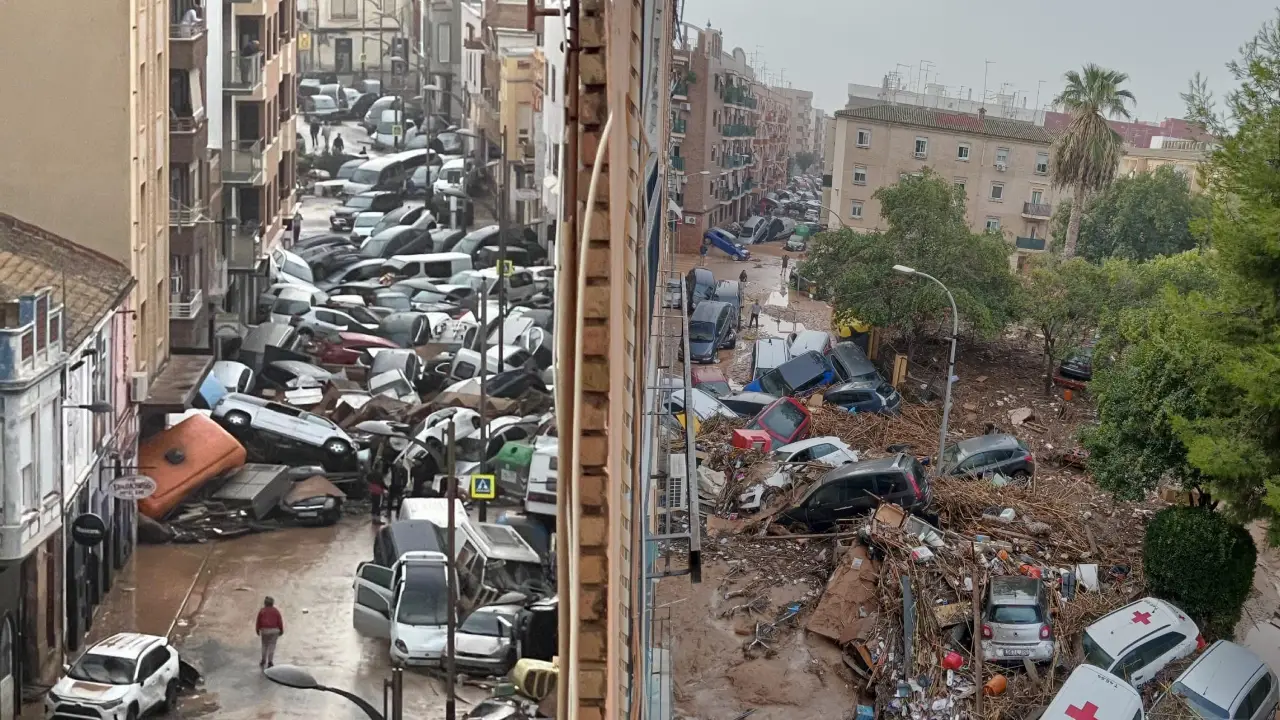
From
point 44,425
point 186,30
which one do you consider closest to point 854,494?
point 186,30

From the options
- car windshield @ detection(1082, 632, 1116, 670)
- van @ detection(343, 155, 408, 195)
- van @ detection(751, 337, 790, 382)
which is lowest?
car windshield @ detection(1082, 632, 1116, 670)

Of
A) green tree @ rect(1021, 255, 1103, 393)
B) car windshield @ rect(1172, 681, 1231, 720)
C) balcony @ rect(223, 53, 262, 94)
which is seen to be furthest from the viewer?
green tree @ rect(1021, 255, 1103, 393)

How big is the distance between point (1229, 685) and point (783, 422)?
1039 centimetres

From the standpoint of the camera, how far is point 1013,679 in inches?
529

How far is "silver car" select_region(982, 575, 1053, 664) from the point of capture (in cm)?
1367

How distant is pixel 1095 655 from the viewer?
13.5m

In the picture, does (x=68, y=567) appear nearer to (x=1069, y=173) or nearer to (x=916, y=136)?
(x=1069, y=173)

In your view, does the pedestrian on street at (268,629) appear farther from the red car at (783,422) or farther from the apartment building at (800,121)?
the apartment building at (800,121)

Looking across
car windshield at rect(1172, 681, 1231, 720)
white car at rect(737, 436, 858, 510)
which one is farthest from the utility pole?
Answer: car windshield at rect(1172, 681, 1231, 720)

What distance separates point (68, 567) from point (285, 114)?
6915 millimetres

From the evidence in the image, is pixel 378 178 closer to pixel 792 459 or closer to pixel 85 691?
pixel 792 459

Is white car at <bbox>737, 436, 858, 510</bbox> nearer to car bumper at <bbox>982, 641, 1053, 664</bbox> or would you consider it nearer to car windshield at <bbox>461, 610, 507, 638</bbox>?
car bumper at <bbox>982, 641, 1053, 664</bbox>

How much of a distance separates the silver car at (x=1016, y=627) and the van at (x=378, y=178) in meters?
9.40

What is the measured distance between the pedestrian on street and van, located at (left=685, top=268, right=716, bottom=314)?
21356 millimetres
